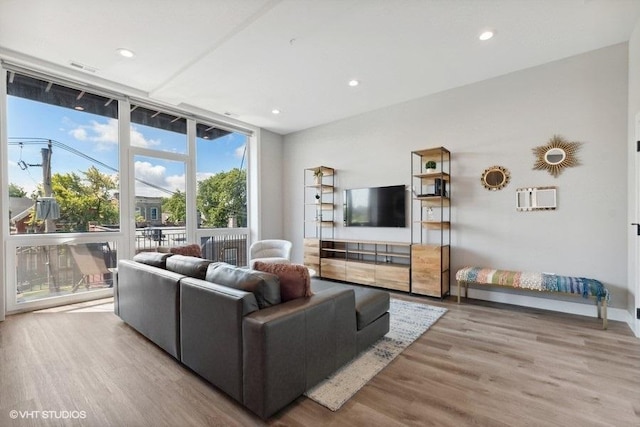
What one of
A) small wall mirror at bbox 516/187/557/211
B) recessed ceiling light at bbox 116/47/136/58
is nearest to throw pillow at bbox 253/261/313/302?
recessed ceiling light at bbox 116/47/136/58

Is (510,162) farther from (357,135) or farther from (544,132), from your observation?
(357,135)

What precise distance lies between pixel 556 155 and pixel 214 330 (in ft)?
13.6

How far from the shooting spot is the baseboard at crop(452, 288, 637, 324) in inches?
127

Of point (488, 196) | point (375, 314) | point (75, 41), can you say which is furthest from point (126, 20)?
point (488, 196)

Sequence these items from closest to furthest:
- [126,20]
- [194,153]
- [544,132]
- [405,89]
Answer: [126,20] < [544,132] < [405,89] < [194,153]

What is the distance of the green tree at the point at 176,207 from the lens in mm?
4816

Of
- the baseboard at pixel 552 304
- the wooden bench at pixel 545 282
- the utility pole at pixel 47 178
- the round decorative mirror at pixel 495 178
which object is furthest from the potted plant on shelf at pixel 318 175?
the utility pole at pixel 47 178

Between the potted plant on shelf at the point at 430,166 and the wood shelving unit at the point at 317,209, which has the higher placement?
the potted plant on shelf at the point at 430,166

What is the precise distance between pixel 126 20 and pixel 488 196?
4547mm

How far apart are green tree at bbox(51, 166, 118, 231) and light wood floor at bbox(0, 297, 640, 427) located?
148cm

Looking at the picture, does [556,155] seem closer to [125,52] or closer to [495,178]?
[495,178]

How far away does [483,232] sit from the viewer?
13.3ft

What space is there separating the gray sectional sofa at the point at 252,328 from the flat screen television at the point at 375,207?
2343mm

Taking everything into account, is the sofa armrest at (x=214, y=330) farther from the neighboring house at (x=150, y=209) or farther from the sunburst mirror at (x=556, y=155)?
the sunburst mirror at (x=556, y=155)
